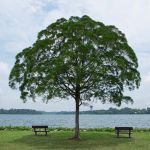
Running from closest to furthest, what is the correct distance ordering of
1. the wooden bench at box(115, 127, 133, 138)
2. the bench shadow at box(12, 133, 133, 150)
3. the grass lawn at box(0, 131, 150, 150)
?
the grass lawn at box(0, 131, 150, 150)
the bench shadow at box(12, 133, 133, 150)
the wooden bench at box(115, 127, 133, 138)

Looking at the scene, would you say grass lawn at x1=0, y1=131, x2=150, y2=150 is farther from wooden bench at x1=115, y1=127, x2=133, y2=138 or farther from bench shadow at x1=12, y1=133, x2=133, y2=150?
wooden bench at x1=115, y1=127, x2=133, y2=138

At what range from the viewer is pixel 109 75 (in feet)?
111

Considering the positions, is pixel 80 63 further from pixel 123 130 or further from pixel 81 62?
pixel 123 130

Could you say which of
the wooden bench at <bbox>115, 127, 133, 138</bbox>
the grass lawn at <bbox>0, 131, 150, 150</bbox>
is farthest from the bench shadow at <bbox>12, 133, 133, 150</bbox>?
the wooden bench at <bbox>115, 127, 133, 138</bbox>

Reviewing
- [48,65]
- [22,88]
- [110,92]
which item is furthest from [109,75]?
[22,88]

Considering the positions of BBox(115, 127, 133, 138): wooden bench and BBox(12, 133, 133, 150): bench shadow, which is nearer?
BBox(12, 133, 133, 150): bench shadow

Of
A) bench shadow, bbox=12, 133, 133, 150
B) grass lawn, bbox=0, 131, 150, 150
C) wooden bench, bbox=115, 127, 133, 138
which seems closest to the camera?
grass lawn, bbox=0, 131, 150, 150

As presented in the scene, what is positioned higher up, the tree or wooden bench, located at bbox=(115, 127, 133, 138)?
the tree

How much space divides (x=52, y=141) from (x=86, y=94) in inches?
207

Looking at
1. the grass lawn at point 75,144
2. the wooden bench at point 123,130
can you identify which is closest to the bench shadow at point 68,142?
the grass lawn at point 75,144

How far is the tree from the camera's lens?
107 ft

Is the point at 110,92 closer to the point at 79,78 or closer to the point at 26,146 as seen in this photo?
the point at 79,78

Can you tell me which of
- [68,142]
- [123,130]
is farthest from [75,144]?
[123,130]

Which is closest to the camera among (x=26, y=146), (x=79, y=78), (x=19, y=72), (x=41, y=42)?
(x=26, y=146)
